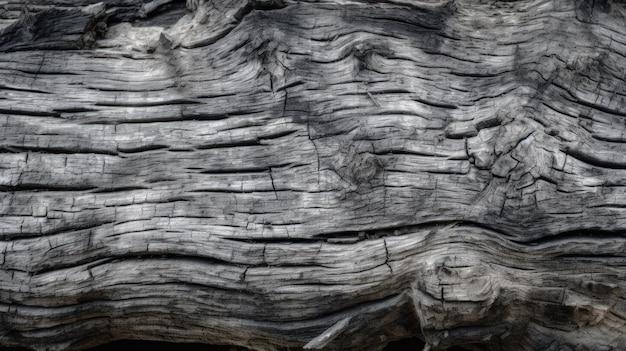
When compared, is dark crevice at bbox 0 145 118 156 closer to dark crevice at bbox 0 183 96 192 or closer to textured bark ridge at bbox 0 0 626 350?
textured bark ridge at bbox 0 0 626 350

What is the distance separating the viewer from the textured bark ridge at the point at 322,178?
2422 mm

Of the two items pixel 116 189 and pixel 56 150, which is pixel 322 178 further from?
pixel 56 150

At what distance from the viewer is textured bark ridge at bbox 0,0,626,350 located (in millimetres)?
2422

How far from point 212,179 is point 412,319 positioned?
1.01 metres

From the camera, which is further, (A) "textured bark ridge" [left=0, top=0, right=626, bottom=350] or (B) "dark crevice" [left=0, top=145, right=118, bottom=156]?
(B) "dark crevice" [left=0, top=145, right=118, bottom=156]

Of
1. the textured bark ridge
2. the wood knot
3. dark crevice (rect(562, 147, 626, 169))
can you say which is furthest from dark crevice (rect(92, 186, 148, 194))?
dark crevice (rect(562, 147, 626, 169))

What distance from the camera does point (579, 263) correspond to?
2410 millimetres

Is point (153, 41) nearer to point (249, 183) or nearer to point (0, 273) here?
point (249, 183)

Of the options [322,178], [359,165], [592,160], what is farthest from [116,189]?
[592,160]

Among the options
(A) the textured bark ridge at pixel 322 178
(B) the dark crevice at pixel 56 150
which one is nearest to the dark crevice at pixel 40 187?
(A) the textured bark ridge at pixel 322 178

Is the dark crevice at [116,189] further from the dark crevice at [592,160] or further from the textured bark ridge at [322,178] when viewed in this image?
the dark crevice at [592,160]

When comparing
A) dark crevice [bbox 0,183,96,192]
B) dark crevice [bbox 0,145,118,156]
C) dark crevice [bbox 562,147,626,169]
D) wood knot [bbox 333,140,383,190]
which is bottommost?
dark crevice [bbox 0,183,96,192]

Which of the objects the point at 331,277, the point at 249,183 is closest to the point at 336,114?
the point at 249,183

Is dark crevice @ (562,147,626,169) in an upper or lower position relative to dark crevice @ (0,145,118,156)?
upper
